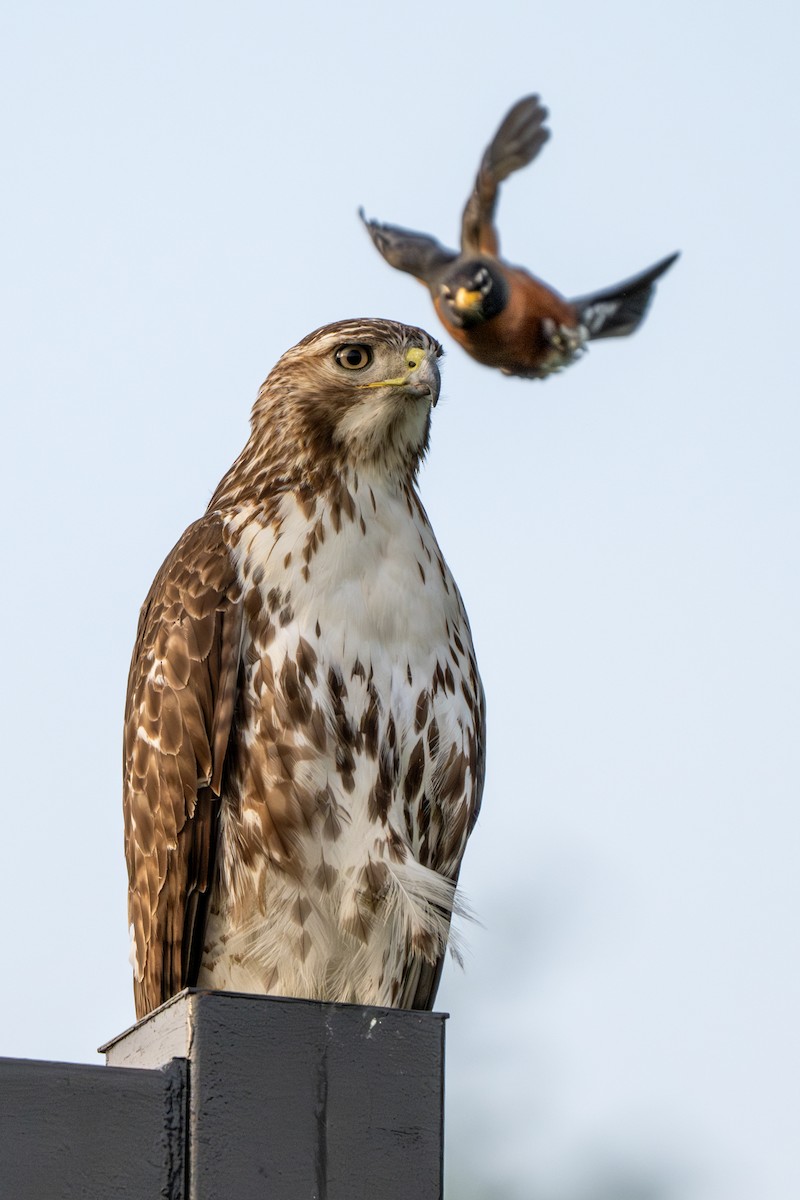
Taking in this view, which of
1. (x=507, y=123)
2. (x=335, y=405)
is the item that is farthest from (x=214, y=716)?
(x=507, y=123)

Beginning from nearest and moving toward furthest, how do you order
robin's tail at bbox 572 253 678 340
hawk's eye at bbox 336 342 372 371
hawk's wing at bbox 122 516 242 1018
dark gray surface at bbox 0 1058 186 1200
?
dark gray surface at bbox 0 1058 186 1200, hawk's wing at bbox 122 516 242 1018, hawk's eye at bbox 336 342 372 371, robin's tail at bbox 572 253 678 340

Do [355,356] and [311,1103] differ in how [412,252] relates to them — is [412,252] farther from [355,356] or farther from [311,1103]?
[311,1103]

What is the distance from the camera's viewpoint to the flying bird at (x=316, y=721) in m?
5.10

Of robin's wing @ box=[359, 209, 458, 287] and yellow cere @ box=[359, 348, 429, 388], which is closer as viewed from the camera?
yellow cere @ box=[359, 348, 429, 388]

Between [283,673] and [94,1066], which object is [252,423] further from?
[94,1066]

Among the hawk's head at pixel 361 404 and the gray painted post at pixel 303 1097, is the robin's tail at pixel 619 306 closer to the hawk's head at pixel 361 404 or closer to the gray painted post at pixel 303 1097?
the hawk's head at pixel 361 404

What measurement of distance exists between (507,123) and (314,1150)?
36.3 feet

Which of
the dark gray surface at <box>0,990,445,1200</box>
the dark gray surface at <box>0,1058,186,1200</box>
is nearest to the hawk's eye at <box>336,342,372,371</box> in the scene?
the dark gray surface at <box>0,990,445,1200</box>

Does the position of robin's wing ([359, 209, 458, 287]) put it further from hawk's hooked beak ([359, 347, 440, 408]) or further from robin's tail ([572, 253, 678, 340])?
hawk's hooked beak ([359, 347, 440, 408])

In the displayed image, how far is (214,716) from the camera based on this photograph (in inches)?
204

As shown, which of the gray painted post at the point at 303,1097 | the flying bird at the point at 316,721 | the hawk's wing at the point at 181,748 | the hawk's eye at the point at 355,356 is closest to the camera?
the gray painted post at the point at 303,1097

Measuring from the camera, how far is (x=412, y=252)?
13781 mm

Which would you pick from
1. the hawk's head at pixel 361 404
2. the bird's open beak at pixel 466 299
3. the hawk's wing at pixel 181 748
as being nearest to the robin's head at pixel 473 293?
the bird's open beak at pixel 466 299

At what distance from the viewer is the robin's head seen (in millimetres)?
13656
